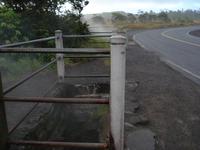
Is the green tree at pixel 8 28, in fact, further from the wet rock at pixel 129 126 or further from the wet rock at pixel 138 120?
the wet rock at pixel 129 126

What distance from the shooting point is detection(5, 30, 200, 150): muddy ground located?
4633 mm

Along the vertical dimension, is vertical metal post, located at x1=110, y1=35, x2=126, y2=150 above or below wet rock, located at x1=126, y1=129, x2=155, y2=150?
above

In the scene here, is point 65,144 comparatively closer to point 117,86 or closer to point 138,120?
point 117,86

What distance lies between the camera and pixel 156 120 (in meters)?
5.21

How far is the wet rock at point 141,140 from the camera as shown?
4.07 m

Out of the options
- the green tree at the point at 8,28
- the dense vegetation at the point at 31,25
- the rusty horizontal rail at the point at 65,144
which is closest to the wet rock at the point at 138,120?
the rusty horizontal rail at the point at 65,144

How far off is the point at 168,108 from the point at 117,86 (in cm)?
328

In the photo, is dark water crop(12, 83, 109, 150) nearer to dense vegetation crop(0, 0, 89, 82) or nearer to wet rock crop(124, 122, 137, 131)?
wet rock crop(124, 122, 137, 131)

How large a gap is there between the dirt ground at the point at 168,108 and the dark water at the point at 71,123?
19.4 inches

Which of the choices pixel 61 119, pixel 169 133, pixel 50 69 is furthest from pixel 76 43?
pixel 169 133

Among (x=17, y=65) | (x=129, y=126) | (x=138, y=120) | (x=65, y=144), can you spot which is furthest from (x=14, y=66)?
(x=65, y=144)

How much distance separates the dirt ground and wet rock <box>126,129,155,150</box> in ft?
0.37

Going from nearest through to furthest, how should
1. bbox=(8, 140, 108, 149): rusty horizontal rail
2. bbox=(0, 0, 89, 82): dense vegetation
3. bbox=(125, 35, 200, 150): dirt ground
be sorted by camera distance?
bbox=(8, 140, 108, 149): rusty horizontal rail < bbox=(125, 35, 200, 150): dirt ground < bbox=(0, 0, 89, 82): dense vegetation

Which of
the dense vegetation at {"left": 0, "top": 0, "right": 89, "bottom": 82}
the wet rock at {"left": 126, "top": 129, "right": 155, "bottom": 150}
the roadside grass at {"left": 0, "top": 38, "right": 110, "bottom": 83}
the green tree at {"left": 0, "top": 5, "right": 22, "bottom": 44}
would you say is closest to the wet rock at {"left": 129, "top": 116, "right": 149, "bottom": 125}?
the wet rock at {"left": 126, "top": 129, "right": 155, "bottom": 150}
